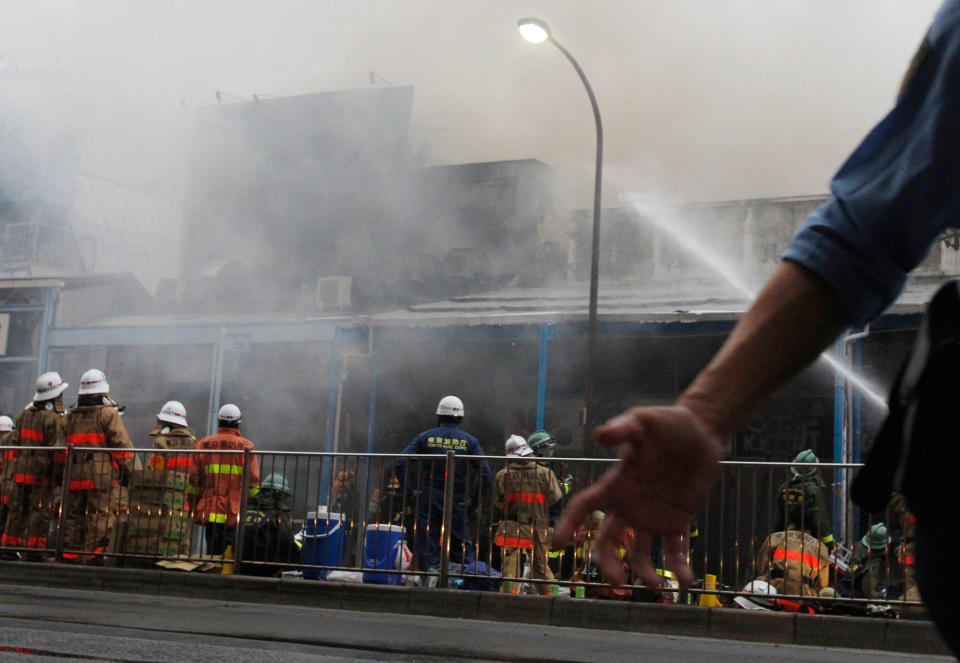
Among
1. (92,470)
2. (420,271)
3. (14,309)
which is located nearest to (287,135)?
(420,271)

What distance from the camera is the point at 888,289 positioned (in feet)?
3.46

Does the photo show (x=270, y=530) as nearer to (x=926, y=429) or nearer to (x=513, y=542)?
(x=513, y=542)

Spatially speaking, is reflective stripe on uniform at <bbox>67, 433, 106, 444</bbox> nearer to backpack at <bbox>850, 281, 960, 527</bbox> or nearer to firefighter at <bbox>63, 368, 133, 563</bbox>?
firefighter at <bbox>63, 368, 133, 563</bbox>

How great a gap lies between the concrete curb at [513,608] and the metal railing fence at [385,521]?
0.19 m

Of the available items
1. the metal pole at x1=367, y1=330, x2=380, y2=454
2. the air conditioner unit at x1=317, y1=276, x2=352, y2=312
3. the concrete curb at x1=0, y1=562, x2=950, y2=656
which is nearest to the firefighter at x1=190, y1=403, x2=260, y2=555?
the concrete curb at x1=0, y1=562, x2=950, y2=656

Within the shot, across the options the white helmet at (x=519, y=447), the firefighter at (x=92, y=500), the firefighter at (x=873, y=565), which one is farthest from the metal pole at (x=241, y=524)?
the firefighter at (x=873, y=565)

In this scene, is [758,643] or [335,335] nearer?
[758,643]

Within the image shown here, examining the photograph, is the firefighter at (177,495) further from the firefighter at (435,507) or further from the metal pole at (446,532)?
the metal pole at (446,532)

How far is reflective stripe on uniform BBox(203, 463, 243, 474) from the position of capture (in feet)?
28.5

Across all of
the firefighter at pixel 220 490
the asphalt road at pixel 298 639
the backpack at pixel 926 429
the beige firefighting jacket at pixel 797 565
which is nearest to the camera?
the backpack at pixel 926 429

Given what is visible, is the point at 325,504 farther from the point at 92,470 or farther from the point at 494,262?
the point at 494,262

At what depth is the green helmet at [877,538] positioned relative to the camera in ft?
21.3

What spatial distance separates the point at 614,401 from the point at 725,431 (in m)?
15.1

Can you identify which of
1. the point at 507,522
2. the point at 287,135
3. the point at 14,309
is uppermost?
the point at 287,135
